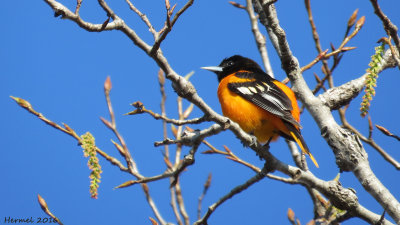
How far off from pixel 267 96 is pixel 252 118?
0.22 meters

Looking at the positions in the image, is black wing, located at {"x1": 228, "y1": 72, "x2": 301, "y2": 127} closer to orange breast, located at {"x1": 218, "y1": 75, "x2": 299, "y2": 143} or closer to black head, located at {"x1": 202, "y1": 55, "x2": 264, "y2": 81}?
orange breast, located at {"x1": 218, "y1": 75, "x2": 299, "y2": 143}

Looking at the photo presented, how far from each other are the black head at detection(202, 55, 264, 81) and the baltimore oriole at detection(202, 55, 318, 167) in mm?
706

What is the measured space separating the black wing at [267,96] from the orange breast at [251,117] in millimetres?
57

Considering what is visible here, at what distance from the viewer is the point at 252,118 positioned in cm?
367

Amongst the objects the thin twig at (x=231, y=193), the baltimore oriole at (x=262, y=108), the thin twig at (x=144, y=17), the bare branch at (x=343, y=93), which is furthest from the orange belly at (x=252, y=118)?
the thin twig at (x=144, y=17)

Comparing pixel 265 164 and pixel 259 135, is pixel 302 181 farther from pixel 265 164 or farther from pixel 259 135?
pixel 259 135

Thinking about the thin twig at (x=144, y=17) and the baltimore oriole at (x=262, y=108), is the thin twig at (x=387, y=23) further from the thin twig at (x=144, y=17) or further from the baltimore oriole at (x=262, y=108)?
the baltimore oriole at (x=262, y=108)

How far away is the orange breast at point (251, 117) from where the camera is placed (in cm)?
→ 367

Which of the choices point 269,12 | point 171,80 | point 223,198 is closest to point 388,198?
point 223,198

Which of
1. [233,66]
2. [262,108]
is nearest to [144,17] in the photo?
[262,108]

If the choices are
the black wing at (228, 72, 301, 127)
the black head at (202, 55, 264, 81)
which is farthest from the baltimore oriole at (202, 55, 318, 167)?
the black head at (202, 55, 264, 81)

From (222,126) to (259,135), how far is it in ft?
4.97

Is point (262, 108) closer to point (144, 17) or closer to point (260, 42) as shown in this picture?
point (260, 42)

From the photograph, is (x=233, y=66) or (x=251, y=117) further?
(x=233, y=66)
